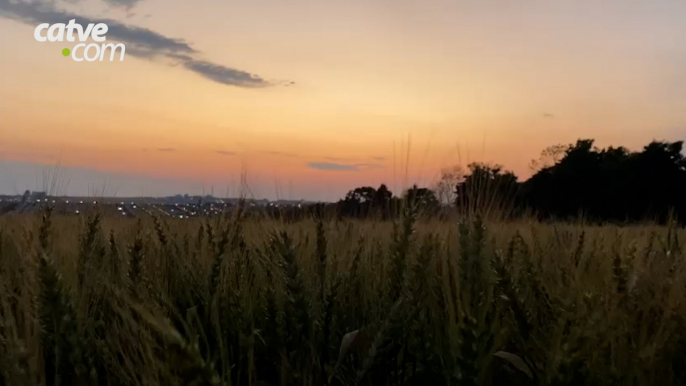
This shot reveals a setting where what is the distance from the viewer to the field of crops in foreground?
4.33 feet

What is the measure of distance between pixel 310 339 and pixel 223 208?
150 cm

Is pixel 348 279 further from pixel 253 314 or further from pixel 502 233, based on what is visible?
pixel 502 233

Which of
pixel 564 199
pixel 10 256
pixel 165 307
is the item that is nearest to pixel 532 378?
pixel 165 307

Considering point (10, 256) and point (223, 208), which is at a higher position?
point (223, 208)

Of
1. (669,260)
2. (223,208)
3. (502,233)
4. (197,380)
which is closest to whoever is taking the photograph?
(197,380)

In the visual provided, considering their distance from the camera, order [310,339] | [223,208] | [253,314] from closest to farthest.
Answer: [310,339]
[253,314]
[223,208]

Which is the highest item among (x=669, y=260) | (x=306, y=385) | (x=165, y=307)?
(x=669, y=260)

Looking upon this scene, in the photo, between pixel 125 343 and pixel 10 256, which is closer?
pixel 125 343

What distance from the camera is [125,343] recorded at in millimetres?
1682

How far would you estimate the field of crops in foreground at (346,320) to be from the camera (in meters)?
1.32

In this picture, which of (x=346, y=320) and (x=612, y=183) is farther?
(x=612, y=183)

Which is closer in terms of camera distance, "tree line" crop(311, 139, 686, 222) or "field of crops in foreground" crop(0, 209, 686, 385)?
"field of crops in foreground" crop(0, 209, 686, 385)

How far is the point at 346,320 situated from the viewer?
2094 millimetres

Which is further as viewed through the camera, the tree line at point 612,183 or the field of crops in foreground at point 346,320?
the tree line at point 612,183
